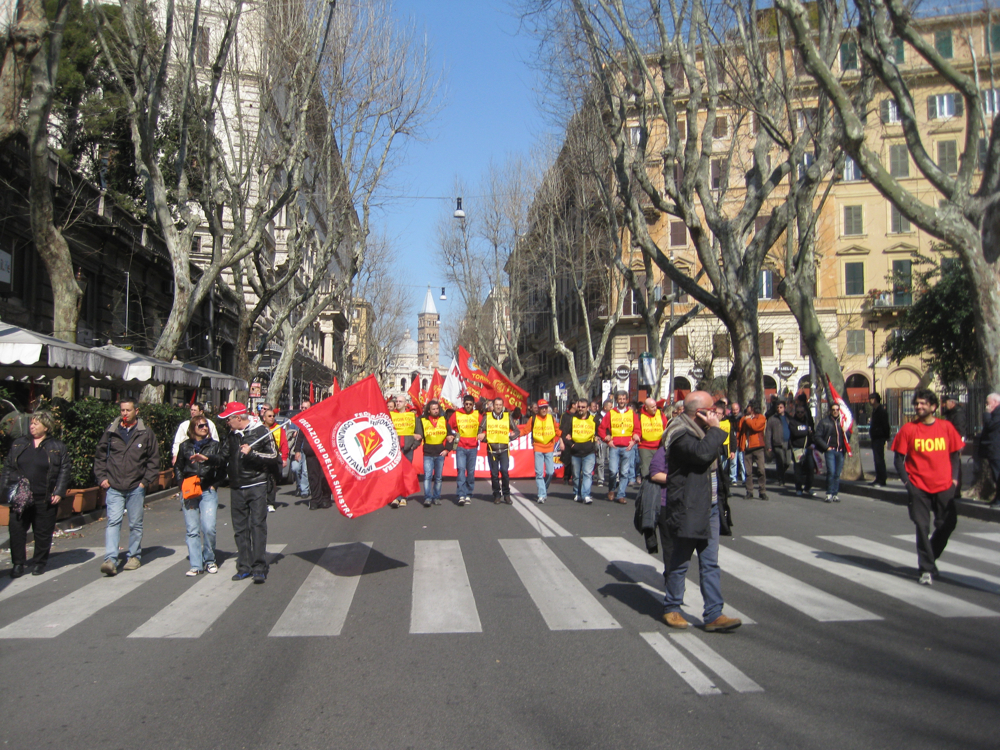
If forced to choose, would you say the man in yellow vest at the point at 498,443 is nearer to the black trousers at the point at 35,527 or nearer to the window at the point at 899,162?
the black trousers at the point at 35,527

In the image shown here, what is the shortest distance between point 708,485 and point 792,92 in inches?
588

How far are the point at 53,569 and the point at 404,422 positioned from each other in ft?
23.2

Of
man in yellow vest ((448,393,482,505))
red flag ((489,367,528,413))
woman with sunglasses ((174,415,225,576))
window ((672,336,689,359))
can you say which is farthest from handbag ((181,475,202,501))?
window ((672,336,689,359))

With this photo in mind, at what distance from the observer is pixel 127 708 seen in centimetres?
461

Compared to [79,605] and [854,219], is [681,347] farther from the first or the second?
[79,605]

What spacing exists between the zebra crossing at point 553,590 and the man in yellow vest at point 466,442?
4.28 metres

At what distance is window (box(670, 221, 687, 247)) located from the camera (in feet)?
156

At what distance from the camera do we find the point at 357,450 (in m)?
8.62

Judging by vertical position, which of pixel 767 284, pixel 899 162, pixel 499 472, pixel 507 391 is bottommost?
pixel 499 472

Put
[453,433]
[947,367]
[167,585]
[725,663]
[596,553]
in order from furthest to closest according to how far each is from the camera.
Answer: [947,367]
[453,433]
[596,553]
[167,585]
[725,663]

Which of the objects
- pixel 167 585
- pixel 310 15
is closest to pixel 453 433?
pixel 167 585

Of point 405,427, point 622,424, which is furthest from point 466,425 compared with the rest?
point 622,424

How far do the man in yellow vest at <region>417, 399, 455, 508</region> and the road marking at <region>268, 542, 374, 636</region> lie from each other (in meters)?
4.44

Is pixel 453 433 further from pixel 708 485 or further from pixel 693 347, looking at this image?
pixel 693 347
